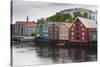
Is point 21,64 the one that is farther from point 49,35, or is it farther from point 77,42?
point 77,42

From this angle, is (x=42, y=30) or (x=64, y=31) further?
(x=64, y=31)

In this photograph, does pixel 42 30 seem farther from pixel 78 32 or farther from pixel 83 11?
pixel 83 11

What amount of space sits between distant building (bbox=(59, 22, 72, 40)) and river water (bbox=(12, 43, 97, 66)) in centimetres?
14

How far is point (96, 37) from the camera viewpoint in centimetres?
301

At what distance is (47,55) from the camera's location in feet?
9.02

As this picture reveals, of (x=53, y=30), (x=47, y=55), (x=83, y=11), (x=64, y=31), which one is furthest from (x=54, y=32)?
(x=83, y=11)

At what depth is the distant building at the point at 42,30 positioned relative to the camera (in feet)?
8.91

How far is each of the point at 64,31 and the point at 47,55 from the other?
0.38m

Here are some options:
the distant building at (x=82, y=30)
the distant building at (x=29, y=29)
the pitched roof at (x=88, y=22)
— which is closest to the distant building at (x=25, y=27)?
the distant building at (x=29, y=29)

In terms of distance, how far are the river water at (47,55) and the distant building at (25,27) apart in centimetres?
14

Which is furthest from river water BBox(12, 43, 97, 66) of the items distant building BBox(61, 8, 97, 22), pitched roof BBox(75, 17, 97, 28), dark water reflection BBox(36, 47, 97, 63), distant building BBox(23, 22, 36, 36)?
distant building BBox(61, 8, 97, 22)

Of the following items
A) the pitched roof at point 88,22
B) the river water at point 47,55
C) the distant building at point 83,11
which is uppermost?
the distant building at point 83,11

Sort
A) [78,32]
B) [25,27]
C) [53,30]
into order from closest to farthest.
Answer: [25,27] → [53,30] → [78,32]

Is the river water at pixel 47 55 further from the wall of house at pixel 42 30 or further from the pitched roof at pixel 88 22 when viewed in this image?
the pitched roof at pixel 88 22
